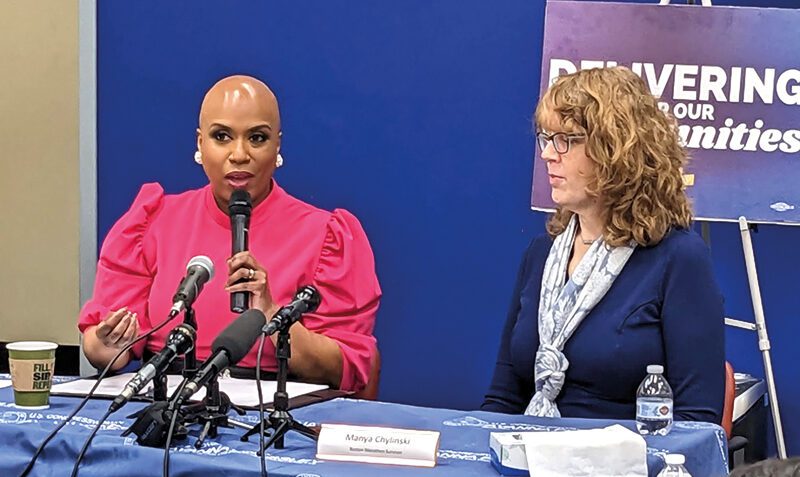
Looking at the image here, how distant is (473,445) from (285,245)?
1018 mm

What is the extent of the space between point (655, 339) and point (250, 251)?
0.97 metres

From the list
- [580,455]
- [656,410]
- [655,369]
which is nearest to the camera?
[580,455]

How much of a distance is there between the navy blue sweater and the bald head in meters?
0.91

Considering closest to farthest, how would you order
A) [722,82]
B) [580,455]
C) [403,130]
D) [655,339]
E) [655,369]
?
[580,455]
[655,369]
[655,339]
[722,82]
[403,130]

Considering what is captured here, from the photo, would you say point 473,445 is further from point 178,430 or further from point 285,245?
point 285,245

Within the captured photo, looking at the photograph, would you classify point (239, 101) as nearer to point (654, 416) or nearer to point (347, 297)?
point (347, 297)

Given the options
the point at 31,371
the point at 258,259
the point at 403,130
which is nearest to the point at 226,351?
the point at 31,371

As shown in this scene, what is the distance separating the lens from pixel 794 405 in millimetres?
3510

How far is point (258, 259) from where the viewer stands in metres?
2.81

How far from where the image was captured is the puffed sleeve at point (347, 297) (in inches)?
110

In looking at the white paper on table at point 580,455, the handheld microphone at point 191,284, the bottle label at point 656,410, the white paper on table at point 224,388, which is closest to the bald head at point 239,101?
the white paper on table at point 224,388

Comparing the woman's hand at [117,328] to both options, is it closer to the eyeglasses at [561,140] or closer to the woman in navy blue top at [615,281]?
the woman in navy blue top at [615,281]

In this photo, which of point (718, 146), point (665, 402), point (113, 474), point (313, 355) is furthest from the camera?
point (718, 146)

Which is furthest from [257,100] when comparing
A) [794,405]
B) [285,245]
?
[794,405]
